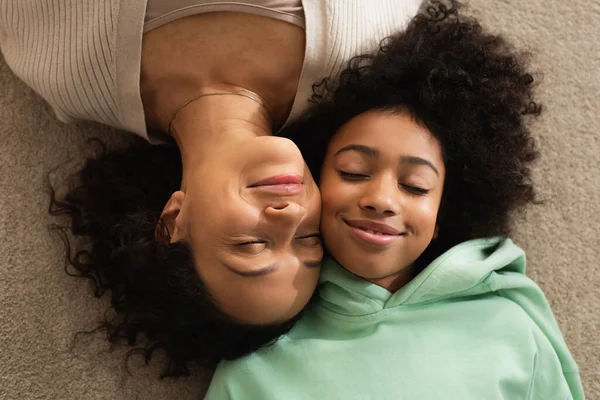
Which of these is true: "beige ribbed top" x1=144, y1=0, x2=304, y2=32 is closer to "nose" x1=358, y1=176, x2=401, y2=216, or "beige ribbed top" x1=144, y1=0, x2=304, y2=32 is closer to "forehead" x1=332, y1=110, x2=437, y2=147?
"forehead" x1=332, y1=110, x2=437, y2=147

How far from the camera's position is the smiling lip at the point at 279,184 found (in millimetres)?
866

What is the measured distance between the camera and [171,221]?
962 millimetres

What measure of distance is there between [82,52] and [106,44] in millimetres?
47

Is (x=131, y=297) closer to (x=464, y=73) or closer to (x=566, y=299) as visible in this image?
(x=464, y=73)

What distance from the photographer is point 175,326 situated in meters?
1.02

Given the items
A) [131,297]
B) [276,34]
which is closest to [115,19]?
[276,34]

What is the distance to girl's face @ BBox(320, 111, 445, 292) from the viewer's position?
943 millimetres

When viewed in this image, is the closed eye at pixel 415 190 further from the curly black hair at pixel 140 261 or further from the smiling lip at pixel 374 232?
the curly black hair at pixel 140 261

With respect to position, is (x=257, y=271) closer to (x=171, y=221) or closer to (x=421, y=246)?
(x=171, y=221)

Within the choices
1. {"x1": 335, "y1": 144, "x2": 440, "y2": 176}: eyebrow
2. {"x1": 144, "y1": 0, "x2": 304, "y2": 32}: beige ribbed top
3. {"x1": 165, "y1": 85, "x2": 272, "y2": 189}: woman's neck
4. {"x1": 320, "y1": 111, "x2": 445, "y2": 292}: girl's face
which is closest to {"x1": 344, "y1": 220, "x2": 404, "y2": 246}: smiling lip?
{"x1": 320, "y1": 111, "x2": 445, "y2": 292}: girl's face

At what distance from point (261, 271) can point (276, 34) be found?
40cm

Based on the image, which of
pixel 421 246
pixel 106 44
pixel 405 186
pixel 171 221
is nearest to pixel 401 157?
pixel 405 186

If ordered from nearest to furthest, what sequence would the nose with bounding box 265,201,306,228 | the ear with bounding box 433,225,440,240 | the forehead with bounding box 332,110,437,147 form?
the nose with bounding box 265,201,306,228 < the forehead with bounding box 332,110,437,147 < the ear with bounding box 433,225,440,240

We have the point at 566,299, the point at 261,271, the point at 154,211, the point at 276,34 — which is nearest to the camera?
the point at 261,271
